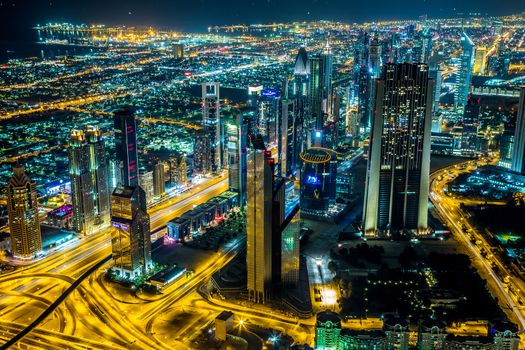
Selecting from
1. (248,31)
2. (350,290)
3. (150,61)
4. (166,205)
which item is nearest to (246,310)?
(350,290)

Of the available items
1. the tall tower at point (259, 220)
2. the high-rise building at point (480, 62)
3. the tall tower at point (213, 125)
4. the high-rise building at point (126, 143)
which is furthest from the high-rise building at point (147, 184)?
the high-rise building at point (480, 62)

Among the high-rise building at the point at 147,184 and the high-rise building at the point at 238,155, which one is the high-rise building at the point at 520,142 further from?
the high-rise building at the point at 147,184

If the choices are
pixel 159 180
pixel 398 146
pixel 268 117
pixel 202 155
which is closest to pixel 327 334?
pixel 398 146

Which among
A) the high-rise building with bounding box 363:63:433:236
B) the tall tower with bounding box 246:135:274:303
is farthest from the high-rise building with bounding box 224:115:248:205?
the tall tower with bounding box 246:135:274:303

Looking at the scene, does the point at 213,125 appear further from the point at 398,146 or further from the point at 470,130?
the point at 470,130

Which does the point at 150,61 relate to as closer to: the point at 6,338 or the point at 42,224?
the point at 42,224
